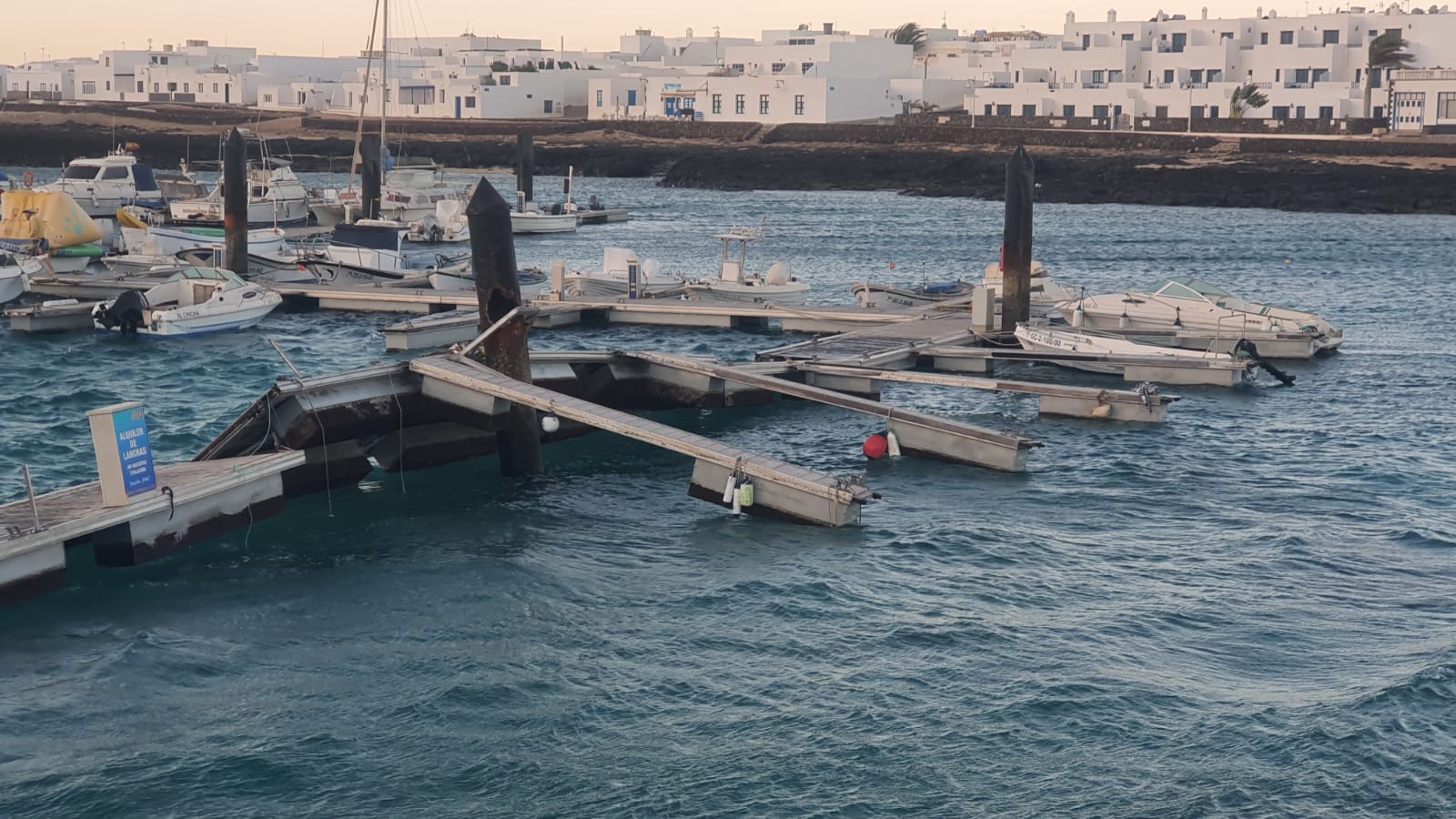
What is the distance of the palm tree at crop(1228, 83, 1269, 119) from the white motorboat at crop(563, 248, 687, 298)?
80703mm

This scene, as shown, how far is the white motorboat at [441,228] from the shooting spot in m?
59.5

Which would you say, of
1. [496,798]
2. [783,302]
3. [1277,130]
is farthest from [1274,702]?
[1277,130]

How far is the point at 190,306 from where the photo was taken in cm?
3519

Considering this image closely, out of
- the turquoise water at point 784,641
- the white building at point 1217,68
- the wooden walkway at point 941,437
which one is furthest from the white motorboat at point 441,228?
the white building at point 1217,68

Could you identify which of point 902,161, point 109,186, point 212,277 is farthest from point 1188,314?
point 902,161

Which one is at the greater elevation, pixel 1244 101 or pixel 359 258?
pixel 1244 101

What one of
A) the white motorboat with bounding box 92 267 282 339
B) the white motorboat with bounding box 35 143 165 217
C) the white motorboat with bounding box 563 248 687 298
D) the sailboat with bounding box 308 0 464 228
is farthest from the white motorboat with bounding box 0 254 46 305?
the white motorboat with bounding box 35 143 165 217

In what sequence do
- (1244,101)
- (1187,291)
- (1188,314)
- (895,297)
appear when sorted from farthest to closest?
(1244,101)
(895,297)
(1187,291)
(1188,314)

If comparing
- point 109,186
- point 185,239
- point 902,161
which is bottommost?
point 185,239

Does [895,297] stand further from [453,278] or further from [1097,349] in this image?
[453,278]

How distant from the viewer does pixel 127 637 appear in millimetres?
15883

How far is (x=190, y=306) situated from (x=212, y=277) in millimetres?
1610

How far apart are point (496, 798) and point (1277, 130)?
101 meters

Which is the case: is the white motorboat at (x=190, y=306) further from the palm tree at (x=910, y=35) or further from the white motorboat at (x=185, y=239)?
the palm tree at (x=910, y=35)
